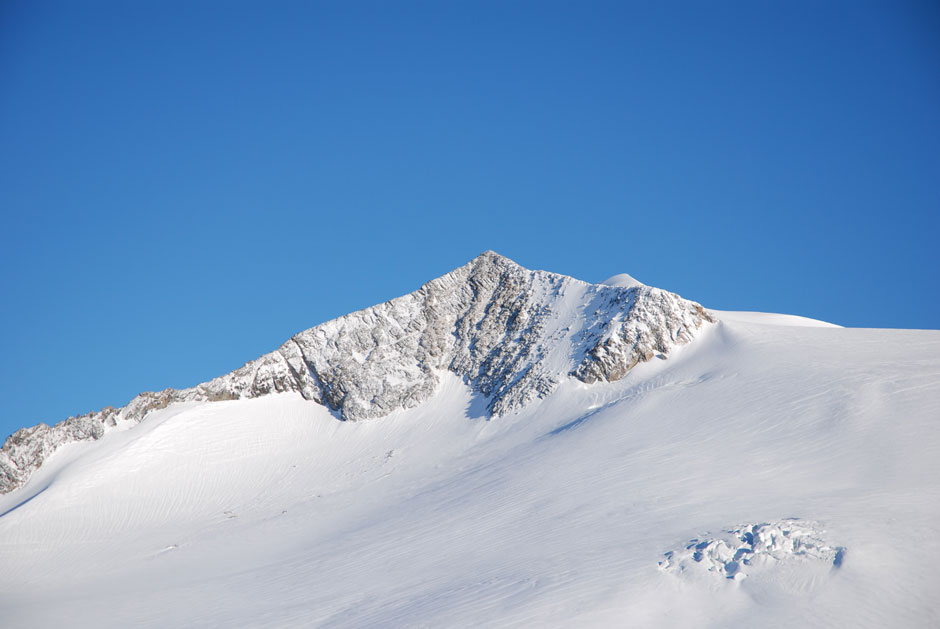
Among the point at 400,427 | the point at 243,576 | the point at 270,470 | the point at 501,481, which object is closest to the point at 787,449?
the point at 501,481

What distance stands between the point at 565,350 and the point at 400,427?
45.2 ft

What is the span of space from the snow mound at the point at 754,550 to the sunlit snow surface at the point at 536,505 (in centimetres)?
11

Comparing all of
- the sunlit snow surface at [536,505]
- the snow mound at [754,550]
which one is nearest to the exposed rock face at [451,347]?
the sunlit snow surface at [536,505]

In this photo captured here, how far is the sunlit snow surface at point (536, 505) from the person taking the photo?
2152cm

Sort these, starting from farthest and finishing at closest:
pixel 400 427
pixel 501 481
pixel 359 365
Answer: pixel 359 365 → pixel 400 427 → pixel 501 481

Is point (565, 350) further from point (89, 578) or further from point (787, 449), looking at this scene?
point (89, 578)

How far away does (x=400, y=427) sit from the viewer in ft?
177

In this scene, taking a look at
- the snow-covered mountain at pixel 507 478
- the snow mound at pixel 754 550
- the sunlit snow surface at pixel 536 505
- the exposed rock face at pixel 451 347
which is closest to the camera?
the snow mound at pixel 754 550

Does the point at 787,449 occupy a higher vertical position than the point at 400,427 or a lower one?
lower

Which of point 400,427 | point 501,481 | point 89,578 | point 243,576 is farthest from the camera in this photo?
point 400,427

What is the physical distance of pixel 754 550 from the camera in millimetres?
22031

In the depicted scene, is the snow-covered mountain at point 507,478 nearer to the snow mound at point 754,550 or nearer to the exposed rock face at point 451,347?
the snow mound at point 754,550

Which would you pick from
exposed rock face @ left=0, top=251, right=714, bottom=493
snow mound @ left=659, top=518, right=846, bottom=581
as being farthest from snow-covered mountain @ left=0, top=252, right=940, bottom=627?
exposed rock face @ left=0, top=251, right=714, bottom=493

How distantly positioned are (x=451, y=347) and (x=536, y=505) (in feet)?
93.3
